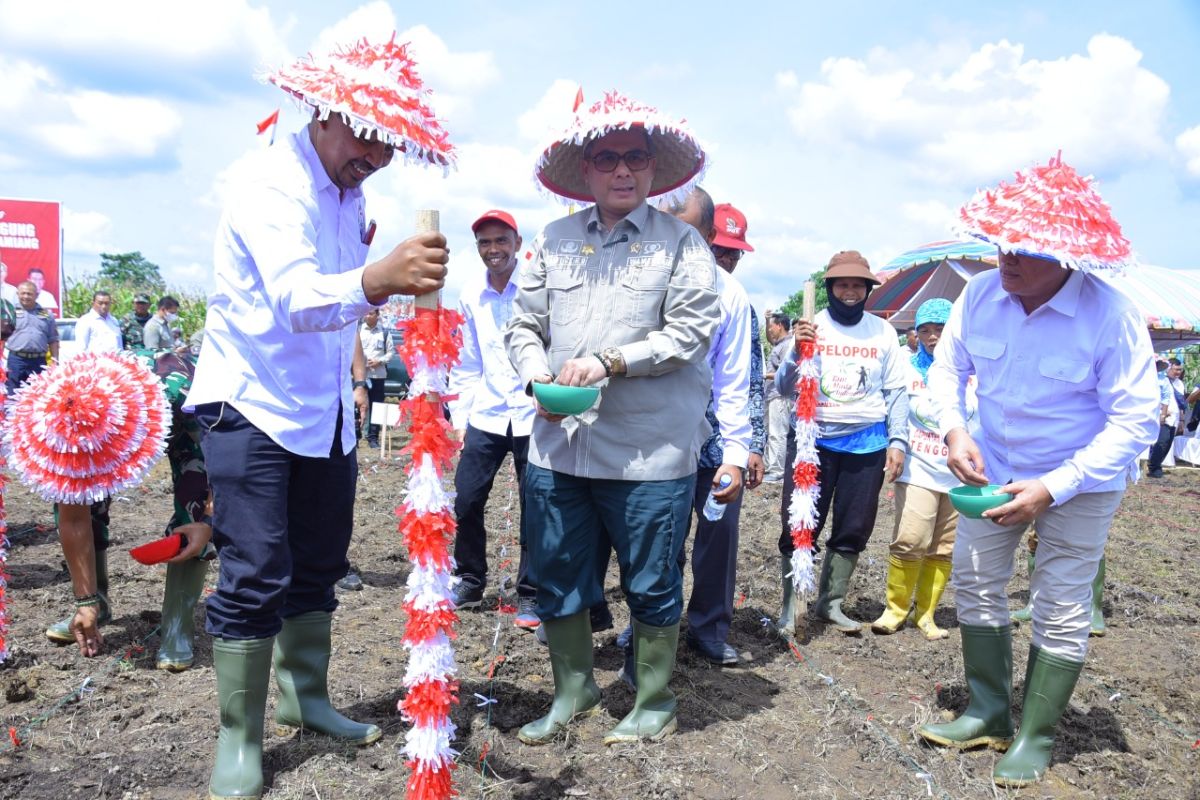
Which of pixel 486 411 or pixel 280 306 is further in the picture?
pixel 486 411

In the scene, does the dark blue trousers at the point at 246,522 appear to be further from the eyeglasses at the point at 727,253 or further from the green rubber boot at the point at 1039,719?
the green rubber boot at the point at 1039,719

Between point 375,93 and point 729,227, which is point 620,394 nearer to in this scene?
point 375,93

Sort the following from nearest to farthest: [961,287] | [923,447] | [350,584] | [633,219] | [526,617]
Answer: [633,219] < [526,617] < [923,447] < [350,584] < [961,287]

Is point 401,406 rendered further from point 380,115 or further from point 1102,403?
point 1102,403

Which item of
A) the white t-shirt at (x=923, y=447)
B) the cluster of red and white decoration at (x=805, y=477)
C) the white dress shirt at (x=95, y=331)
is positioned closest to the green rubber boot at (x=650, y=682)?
the cluster of red and white decoration at (x=805, y=477)

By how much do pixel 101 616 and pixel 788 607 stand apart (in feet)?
12.3

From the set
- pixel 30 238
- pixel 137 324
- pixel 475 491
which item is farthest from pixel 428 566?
pixel 30 238

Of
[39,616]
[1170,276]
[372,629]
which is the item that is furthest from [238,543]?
[1170,276]

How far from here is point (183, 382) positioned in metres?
4.05

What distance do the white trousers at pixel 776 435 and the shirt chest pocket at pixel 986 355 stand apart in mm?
7396

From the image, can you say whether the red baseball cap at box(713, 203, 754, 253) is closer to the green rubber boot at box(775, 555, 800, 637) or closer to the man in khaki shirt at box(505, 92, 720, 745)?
the man in khaki shirt at box(505, 92, 720, 745)

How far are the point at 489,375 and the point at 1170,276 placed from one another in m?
20.0

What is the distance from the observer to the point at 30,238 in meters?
23.6

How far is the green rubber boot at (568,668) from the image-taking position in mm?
3334
